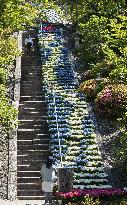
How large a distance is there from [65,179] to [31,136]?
238 inches

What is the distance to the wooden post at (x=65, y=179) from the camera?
2253 cm

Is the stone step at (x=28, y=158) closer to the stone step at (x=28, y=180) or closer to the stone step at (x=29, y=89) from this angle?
the stone step at (x=28, y=180)

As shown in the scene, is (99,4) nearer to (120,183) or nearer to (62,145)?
(62,145)

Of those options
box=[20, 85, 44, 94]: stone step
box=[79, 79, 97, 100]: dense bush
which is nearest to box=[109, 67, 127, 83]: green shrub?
box=[79, 79, 97, 100]: dense bush

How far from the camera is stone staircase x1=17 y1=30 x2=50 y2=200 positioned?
24.6 metres

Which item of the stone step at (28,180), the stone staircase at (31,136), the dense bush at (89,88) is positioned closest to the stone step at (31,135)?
the stone staircase at (31,136)

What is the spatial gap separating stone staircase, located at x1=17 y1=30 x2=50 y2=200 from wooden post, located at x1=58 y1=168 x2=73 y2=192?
68.6 inches

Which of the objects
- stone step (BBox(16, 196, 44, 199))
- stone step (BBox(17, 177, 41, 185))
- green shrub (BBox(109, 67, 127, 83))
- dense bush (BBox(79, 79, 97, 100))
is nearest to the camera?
stone step (BBox(16, 196, 44, 199))

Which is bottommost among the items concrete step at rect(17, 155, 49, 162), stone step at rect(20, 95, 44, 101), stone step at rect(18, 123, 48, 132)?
concrete step at rect(17, 155, 49, 162)

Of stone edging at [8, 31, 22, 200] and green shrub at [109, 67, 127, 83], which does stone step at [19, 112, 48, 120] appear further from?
green shrub at [109, 67, 127, 83]

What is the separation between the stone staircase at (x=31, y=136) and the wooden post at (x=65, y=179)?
5.71 feet

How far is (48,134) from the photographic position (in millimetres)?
28453

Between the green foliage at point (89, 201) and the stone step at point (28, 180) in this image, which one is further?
the stone step at point (28, 180)

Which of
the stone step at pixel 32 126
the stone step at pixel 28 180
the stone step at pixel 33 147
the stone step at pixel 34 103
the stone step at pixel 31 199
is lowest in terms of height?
the stone step at pixel 31 199
